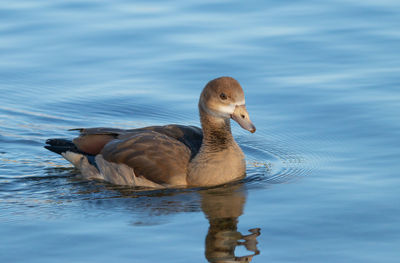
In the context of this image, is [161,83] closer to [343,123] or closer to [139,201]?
[343,123]

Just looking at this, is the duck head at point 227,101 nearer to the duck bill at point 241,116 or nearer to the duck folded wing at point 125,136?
the duck bill at point 241,116

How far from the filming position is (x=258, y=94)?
13016mm

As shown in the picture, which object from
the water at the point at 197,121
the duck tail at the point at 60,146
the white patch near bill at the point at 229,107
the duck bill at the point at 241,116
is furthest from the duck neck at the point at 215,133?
the duck tail at the point at 60,146

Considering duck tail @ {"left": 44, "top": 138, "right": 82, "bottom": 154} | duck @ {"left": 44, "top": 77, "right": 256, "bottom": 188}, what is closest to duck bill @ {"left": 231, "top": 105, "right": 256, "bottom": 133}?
duck @ {"left": 44, "top": 77, "right": 256, "bottom": 188}

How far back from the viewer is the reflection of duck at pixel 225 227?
8016 mm

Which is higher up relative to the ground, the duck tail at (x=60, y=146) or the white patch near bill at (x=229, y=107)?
the white patch near bill at (x=229, y=107)

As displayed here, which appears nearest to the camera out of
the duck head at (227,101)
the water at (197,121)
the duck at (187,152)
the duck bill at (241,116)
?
the water at (197,121)

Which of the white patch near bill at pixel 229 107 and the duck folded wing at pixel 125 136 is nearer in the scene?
the white patch near bill at pixel 229 107

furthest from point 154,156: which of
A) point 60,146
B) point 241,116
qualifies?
point 60,146

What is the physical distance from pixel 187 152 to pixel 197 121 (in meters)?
2.00

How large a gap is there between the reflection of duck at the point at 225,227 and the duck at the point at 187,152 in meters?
0.36

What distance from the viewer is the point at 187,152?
414 inches

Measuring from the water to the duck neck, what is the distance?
1.71 feet

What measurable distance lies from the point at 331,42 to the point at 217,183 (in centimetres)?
559
